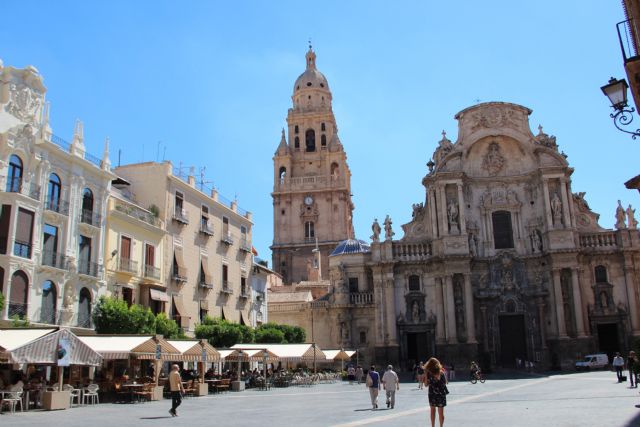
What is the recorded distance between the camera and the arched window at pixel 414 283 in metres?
48.7

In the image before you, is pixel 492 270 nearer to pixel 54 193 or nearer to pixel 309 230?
pixel 54 193

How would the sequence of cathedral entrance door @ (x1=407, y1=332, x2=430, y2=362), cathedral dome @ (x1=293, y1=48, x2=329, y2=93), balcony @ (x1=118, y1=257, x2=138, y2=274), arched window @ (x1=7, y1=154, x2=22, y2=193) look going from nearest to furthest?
arched window @ (x1=7, y1=154, x2=22, y2=193) < balcony @ (x1=118, y1=257, x2=138, y2=274) < cathedral entrance door @ (x1=407, y1=332, x2=430, y2=362) < cathedral dome @ (x1=293, y1=48, x2=329, y2=93)

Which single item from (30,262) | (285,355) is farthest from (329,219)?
(30,262)

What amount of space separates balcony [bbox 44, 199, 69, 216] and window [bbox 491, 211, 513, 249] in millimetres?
31610

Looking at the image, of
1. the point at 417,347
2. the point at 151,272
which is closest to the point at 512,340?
the point at 417,347

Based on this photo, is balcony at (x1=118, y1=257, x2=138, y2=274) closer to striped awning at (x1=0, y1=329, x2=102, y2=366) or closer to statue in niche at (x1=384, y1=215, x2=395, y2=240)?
striped awning at (x1=0, y1=329, x2=102, y2=366)

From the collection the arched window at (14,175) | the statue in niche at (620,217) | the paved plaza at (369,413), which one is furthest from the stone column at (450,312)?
the arched window at (14,175)

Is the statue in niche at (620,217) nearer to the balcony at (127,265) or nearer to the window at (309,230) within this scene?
the balcony at (127,265)

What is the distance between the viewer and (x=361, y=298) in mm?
50219

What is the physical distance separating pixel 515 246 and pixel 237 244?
68.1 feet

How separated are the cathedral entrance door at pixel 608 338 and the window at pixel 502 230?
8.56 meters

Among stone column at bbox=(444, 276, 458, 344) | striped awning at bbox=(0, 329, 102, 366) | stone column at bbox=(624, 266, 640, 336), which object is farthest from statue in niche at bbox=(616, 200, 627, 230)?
striped awning at bbox=(0, 329, 102, 366)

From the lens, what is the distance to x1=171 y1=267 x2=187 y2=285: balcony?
37.1m

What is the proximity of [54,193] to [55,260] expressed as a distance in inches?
120
